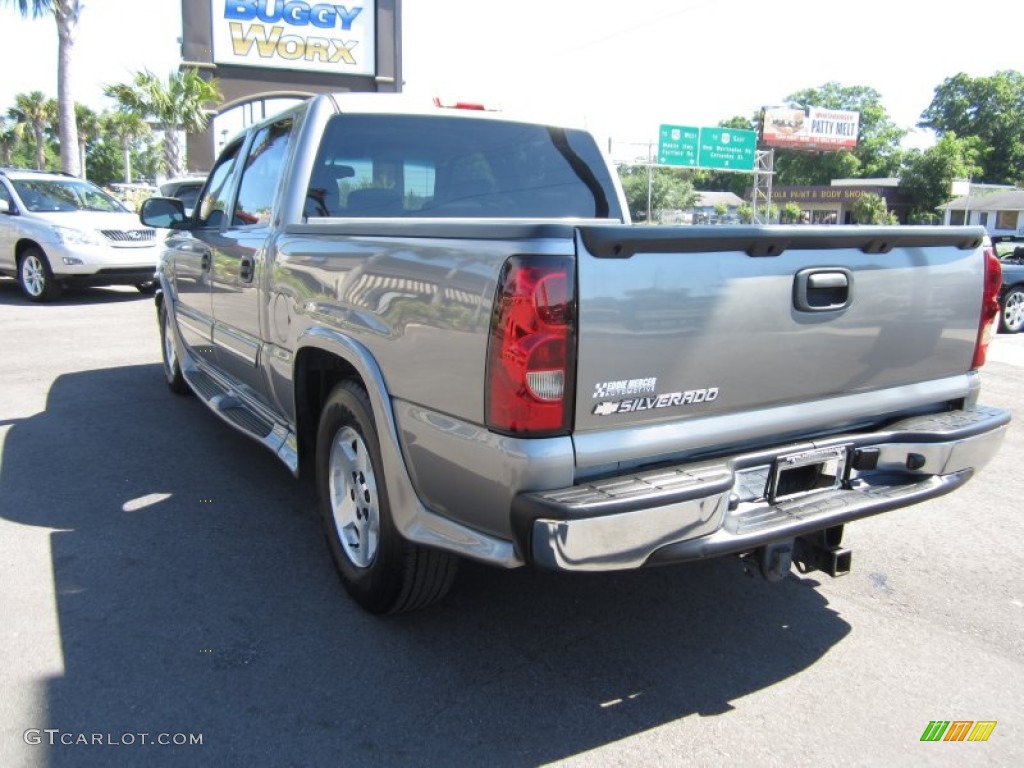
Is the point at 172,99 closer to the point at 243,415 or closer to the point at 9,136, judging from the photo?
the point at 243,415

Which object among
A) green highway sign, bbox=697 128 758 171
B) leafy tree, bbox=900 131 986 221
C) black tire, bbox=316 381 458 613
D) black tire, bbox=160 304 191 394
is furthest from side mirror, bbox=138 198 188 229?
leafy tree, bbox=900 131 986 221

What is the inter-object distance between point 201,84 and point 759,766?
102 ft

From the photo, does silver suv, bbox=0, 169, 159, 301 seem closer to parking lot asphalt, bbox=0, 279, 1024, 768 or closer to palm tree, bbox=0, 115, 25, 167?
parking lot asphalt, bbox=0, 279, 1024, 768

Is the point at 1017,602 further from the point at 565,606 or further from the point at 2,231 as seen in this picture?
the point at 2,231

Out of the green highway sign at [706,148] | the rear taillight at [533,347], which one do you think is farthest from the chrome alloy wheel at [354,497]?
the green highway sign at [706,148]

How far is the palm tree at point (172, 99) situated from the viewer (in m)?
28.8

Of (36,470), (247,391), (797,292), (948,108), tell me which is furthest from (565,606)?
(948,108)

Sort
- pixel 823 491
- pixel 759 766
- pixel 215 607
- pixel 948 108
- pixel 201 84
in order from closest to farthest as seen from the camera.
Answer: pixel 759 766
pixel 823 491
pixel 215 607
pixel 201 84
pixel 948 108

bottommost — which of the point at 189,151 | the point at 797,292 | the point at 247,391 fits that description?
the point at 247,391

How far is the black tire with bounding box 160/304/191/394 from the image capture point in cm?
656

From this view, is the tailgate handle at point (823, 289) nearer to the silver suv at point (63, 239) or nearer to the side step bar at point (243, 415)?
the side step bar at point (243, 415)

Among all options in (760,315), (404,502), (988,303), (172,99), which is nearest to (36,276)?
(404,502)

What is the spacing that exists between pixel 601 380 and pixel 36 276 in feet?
41.3

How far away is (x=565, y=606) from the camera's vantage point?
3.38 meters
